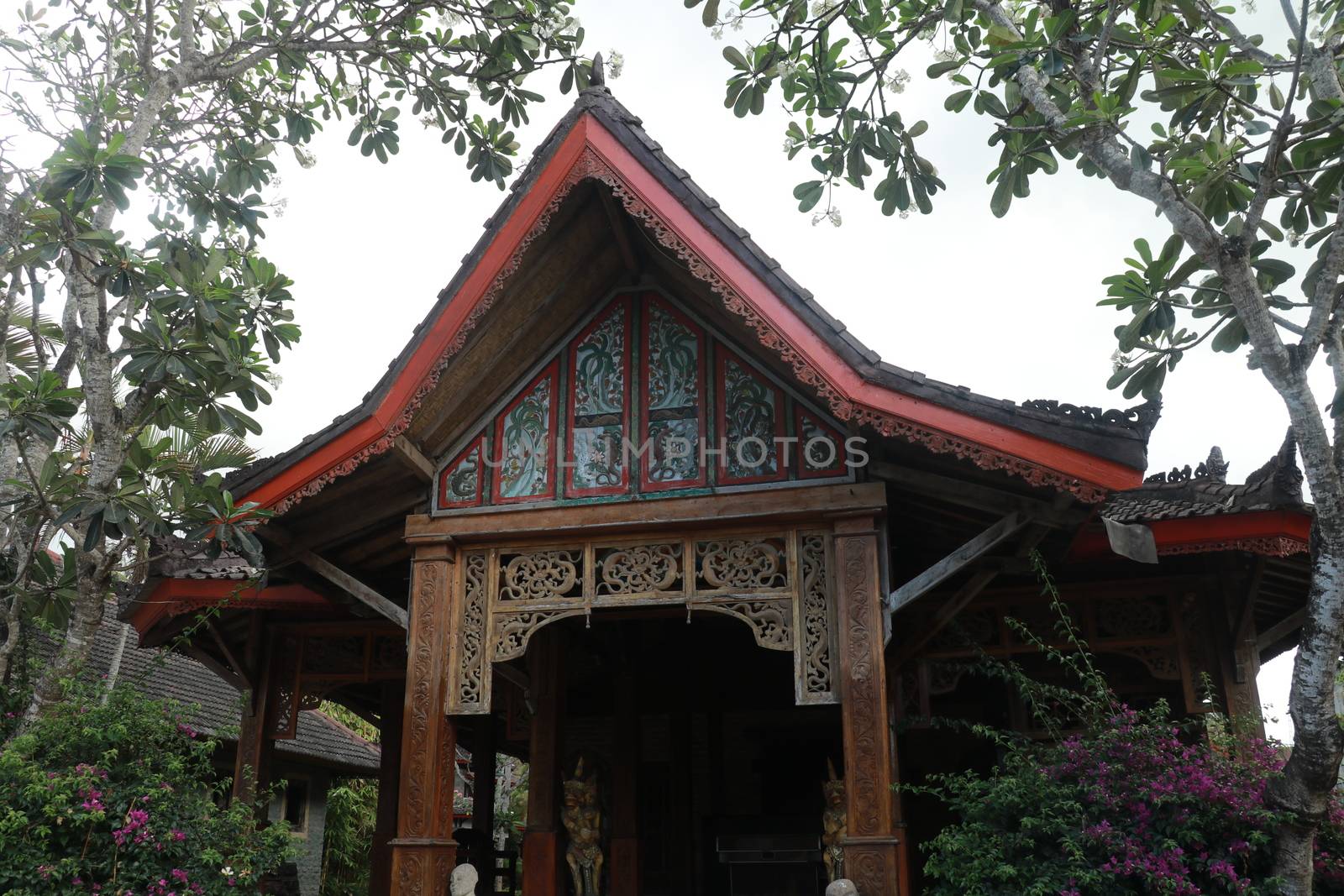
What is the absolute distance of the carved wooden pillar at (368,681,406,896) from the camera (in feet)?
34.8

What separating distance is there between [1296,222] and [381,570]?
6629mm

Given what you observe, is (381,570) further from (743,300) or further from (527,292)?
(743,300)

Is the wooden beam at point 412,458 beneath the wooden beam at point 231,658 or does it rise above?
above

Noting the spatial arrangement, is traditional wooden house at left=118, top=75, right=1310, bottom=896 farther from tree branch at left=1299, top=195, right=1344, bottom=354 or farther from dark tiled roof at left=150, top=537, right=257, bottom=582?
tree branch at left=1299, top=195, right=1344, bottom=354

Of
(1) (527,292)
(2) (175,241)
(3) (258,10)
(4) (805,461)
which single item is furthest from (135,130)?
(4) (805,461)

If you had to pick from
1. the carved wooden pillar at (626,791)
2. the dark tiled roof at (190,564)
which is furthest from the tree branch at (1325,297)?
the carved wooden pillar at (626,791)

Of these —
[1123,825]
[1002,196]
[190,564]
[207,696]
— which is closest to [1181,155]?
[1002,196]

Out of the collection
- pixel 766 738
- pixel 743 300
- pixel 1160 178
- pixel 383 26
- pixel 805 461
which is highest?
pixel 383 26

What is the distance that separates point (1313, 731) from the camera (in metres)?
5.24

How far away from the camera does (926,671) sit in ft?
27.4

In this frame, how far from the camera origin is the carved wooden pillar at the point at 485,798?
408 inches

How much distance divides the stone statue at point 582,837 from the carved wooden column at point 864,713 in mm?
4207

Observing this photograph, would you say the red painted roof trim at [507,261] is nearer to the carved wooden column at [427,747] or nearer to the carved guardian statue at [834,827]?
the carved wooden column at [427,747]

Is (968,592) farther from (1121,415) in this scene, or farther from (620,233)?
(620,233)
